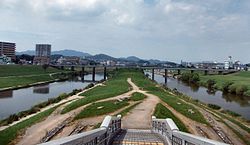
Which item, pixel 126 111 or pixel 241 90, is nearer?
pixel 126 111

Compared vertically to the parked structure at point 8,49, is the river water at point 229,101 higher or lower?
lower

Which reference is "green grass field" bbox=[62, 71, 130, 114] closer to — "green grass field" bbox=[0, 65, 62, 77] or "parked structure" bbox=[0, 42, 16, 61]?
"green grass field" bbox=[0, 65, 62, 77]

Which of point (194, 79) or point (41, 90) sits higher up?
point (194, 79)

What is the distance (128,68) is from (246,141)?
111165 mm

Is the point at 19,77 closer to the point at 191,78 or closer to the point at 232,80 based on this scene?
the point at 191,78

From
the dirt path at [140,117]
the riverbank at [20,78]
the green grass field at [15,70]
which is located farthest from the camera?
the green grass field at [15,70]

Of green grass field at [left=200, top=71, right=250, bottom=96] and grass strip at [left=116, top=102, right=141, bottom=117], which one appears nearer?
grass strip at [left=116, top=102, right=141, bottom=117]

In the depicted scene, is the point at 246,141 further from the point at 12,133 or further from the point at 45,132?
the point at 12,133

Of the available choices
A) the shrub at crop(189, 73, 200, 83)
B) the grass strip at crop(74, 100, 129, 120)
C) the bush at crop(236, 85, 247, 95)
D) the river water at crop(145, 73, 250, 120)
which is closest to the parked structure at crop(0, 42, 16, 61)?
the shrub at crop(189, 73, 200, 83)

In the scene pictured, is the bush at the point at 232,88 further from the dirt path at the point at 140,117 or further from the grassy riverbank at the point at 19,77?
the grassy riverbank at the point at 19,77

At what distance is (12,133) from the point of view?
2264 centimetres

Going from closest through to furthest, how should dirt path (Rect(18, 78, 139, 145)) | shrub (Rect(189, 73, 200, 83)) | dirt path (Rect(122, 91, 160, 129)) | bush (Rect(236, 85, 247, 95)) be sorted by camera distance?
dirt path (Rect(18, 78, 139, 145)) < dirt path (Rect(122, 91, 160, 129)) < bush (Rect(236, 85, 247, 95)) < shrub (Rect(189, 73, 200, 83))

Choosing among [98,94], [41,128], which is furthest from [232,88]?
[41,128]

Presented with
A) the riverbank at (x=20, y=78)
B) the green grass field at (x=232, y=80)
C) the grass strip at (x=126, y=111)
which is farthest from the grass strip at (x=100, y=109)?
the green grass field at (x=232, y=80)
